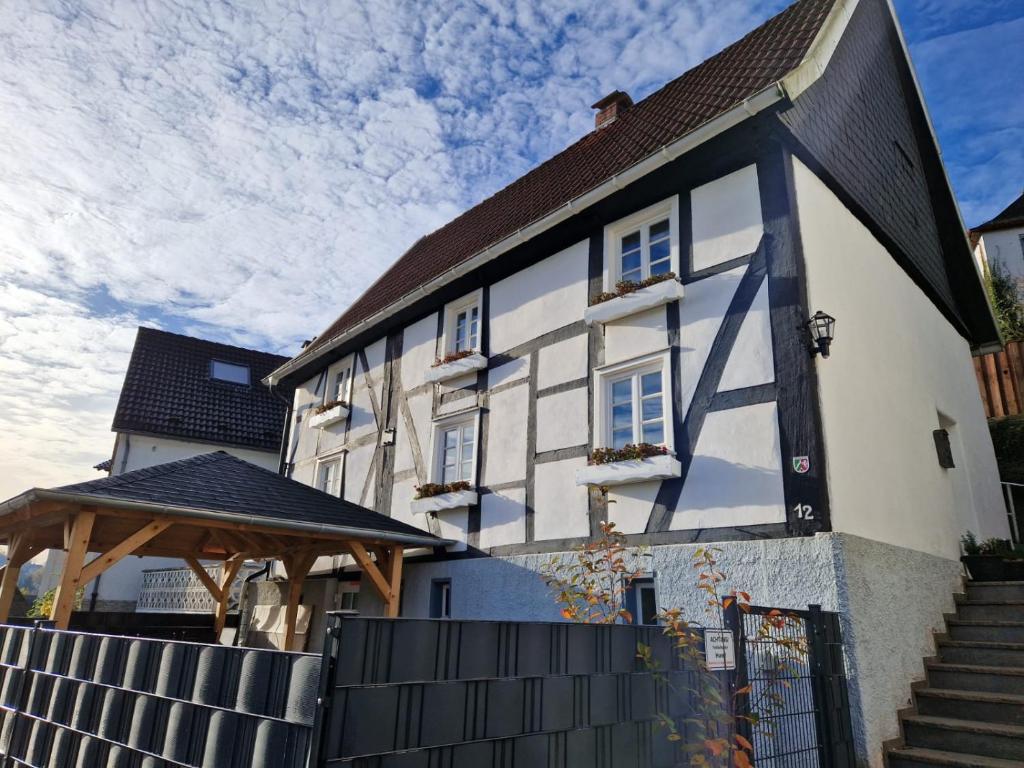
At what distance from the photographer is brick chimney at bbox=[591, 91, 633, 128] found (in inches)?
460

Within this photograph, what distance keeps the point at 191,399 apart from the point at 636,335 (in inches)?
608

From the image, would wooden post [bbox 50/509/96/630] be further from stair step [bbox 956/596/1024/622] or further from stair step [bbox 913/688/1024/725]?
stair step [bbox 956/596/1024/622]

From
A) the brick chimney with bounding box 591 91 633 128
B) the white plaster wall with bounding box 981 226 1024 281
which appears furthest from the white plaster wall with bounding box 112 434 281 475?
the white plaster wall with bounding box 981 226 1024 281

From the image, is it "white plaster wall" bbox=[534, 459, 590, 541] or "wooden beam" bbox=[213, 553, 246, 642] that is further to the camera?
A: "wooden beam" bbox=[213, 553, 246, 642]

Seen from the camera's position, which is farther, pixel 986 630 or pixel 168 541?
pixel 168 541

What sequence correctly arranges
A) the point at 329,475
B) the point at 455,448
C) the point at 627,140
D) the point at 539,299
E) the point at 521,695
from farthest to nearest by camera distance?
the point at 329,475
the point at 455,448
the point at 627,140
the point at 539,299
the point at 521,695

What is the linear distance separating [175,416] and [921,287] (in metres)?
17.2

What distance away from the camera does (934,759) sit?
16.8 ft

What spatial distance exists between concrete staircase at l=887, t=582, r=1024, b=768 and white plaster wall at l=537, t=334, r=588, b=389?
4.49 metres

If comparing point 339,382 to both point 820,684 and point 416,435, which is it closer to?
point 416,435

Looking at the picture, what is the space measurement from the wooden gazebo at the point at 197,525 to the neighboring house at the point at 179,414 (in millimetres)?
5662

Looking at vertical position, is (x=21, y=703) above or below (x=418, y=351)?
below

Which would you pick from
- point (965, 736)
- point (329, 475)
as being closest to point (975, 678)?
point (965, 736)

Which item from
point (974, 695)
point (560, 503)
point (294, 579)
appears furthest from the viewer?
point (294, 579)
